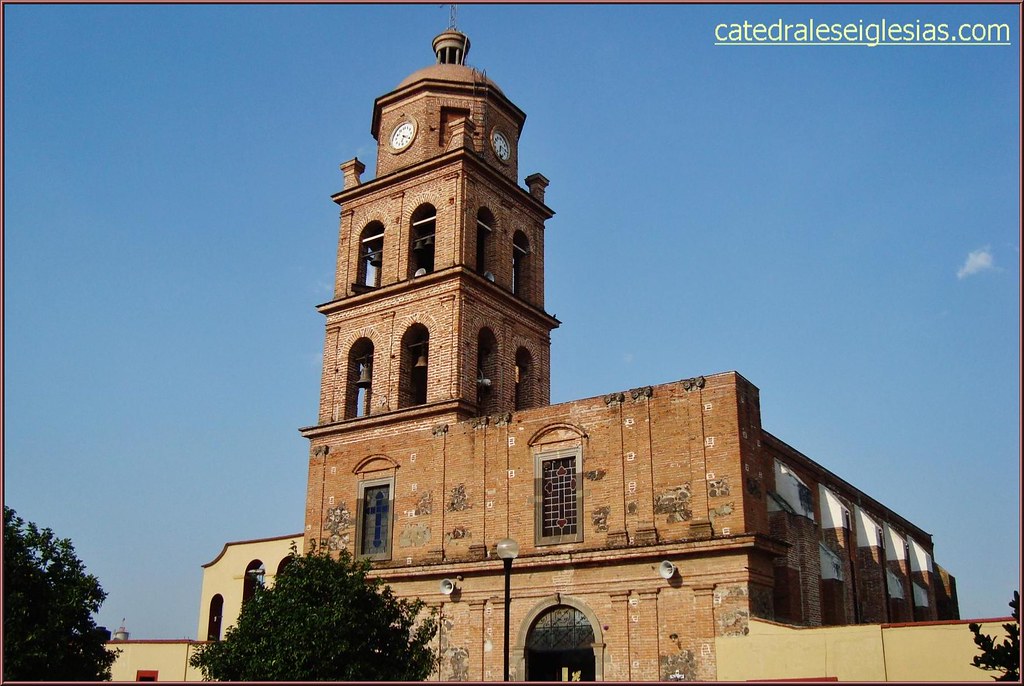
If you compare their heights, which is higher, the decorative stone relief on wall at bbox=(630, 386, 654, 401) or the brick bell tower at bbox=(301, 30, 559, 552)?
the brick bell tower at bbox=(301, 30, 559, 552)

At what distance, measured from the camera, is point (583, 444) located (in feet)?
82.9

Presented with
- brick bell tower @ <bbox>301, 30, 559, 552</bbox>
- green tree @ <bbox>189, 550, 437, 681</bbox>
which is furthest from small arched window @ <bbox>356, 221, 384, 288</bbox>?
green tree @ <bbox>189, 550, 437, 681</bbox>

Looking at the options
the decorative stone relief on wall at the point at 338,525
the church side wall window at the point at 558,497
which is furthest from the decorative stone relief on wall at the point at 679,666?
the decorative stone relief on wall at the point at 338,525

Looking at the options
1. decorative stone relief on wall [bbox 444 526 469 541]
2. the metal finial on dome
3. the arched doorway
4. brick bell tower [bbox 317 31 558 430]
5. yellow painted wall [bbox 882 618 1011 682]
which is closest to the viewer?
yellow painted wall [bbox 882 618 1011 682]

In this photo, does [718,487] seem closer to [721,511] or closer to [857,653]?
[721,511]

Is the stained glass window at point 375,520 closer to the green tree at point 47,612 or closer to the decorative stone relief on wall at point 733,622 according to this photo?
the green tree at point 47,612

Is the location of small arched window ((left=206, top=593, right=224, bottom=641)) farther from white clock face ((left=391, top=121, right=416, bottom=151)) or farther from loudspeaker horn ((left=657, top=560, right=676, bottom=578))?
loudspeaker horn ((left=657, top=560, right=676, bottom=578))

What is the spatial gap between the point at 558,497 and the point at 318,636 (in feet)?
26.4

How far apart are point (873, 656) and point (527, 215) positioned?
18162 mm

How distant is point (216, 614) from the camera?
3378 cm

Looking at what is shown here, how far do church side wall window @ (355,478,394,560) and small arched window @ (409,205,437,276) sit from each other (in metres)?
6.64

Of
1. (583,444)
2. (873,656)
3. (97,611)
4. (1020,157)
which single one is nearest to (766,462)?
(583,444)

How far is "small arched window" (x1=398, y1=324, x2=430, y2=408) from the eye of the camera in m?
29.4

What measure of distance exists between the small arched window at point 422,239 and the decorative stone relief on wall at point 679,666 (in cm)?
1393
